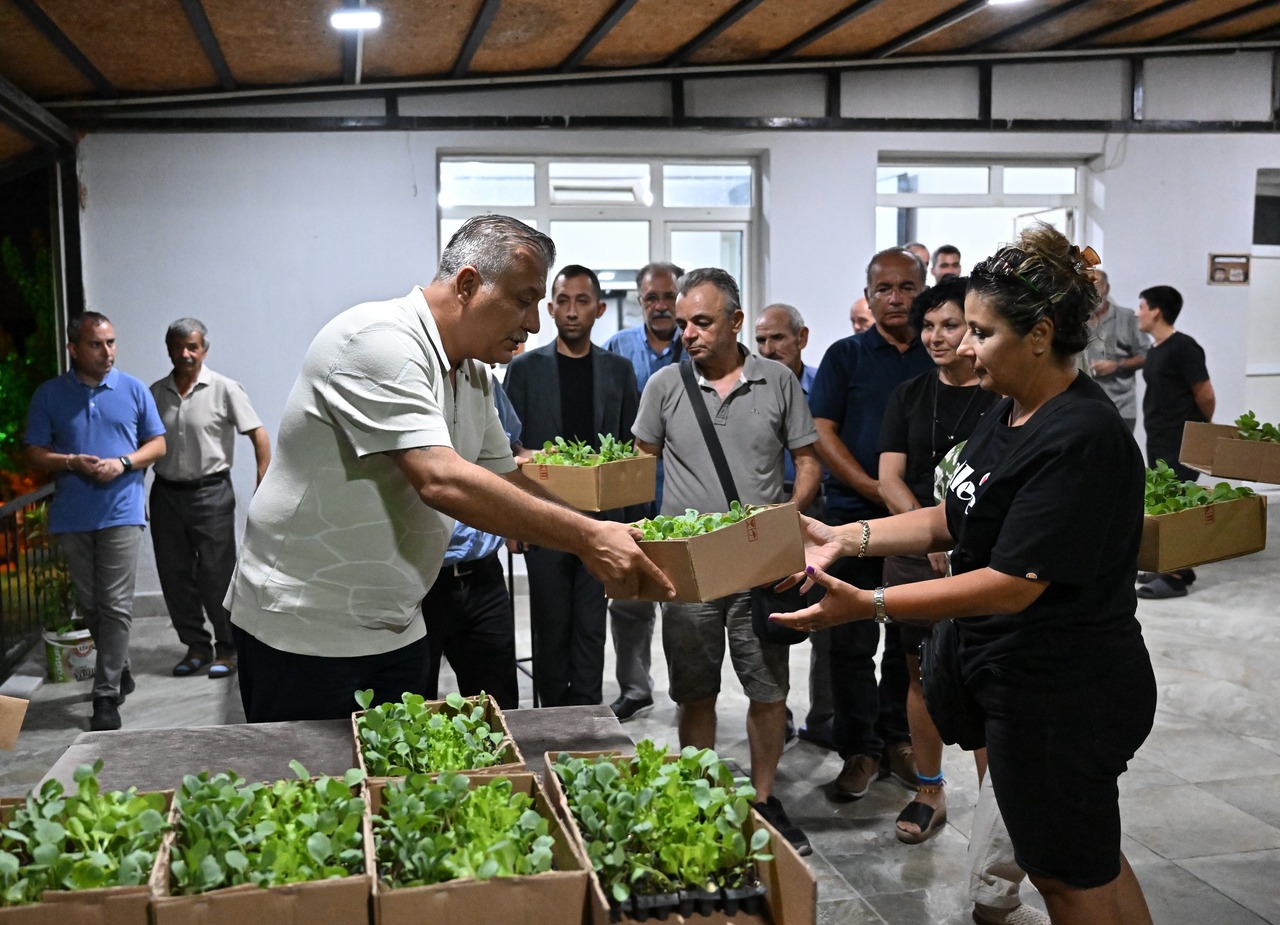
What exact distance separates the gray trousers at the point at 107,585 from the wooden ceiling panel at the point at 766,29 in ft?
14.4

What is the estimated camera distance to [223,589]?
5879mm

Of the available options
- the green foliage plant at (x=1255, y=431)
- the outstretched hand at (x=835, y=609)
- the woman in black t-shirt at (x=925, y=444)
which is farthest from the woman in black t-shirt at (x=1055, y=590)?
the green foliage plant at (x=1255, y=431)

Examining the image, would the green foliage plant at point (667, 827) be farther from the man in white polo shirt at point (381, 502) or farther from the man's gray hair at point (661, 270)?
the man's gray hair at point (661, 270)

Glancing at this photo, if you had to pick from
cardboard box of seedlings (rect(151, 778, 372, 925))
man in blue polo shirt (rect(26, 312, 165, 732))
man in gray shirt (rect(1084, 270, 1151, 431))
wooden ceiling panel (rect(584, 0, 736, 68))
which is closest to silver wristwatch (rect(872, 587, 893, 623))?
cardboard box of seedlings (rect(151, 778, 372, 925))

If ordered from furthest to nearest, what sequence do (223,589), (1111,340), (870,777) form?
(1111,340) → (223,589) → (870,777)

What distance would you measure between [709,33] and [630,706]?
4.11 m

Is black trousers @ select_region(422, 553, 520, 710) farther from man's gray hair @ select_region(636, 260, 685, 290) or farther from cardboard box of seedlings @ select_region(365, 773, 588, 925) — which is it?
man's gray hair @ select_region(636, 260, 685, 290)

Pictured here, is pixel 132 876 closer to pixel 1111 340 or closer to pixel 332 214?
pixel 332 214

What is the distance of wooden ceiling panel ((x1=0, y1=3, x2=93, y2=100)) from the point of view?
199 inches

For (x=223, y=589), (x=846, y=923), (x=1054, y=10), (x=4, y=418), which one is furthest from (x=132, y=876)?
(x=1054, y=10)

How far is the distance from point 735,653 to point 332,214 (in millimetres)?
4823

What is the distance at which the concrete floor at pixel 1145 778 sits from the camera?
10.6 ft

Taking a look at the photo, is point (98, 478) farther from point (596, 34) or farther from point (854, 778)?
point (596, 34)

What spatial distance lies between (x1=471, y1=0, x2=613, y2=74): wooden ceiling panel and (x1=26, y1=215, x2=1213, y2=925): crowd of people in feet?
6.64
